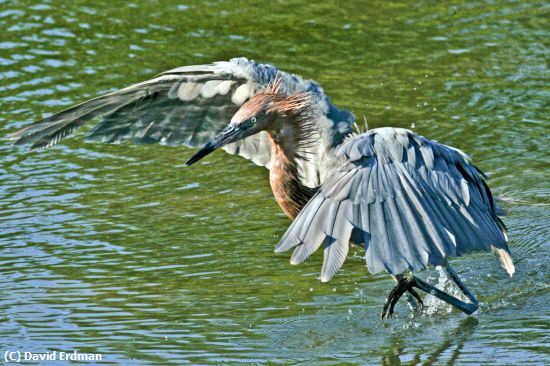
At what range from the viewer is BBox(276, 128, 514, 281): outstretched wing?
21.1ft

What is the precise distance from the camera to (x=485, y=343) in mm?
7340

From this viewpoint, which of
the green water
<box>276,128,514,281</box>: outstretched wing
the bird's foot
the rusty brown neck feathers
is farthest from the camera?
the rusty brown neck feathers

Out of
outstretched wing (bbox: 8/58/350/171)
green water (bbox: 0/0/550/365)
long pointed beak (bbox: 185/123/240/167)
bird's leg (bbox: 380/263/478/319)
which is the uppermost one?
long pointed beak (bbox: 185/123/240/167)

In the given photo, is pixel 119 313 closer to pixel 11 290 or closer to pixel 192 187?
→ pixel 11 290

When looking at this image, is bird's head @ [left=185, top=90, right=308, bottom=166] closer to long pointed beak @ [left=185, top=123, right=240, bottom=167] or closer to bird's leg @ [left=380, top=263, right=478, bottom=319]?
long pointed beak @ [left=185, top=123, right=240, bottom=167]

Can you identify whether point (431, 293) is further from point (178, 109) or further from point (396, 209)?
point (178, 109)

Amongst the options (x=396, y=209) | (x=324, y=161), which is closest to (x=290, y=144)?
(x=324, y=161)

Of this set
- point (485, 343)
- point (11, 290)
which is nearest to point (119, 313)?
point (11, 290)

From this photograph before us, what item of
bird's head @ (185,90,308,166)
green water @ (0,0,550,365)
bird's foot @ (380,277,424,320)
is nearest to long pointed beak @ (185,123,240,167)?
bird's head @ (185,90,308,166)

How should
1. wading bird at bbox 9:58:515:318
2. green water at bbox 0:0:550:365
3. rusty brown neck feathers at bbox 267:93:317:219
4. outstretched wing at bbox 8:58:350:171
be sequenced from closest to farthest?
wading bird at bbox 9:58:515:318, green water at bbox 0:0:550:365, rusty brown neck feathers at bbox 267:93:317:219, outstretched wing at bbox 8:58:350:171

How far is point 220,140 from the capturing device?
7.70m

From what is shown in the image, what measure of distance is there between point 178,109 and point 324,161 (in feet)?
5.20

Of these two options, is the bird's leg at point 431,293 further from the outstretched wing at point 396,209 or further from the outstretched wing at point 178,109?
the outstretched wing at point 178,109

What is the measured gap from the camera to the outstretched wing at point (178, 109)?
330 inches
